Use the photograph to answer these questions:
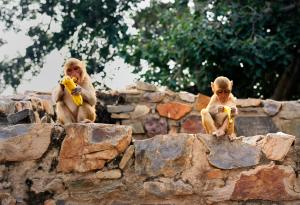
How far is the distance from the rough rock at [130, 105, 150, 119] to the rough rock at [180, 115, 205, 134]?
53cm

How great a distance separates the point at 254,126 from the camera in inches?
251

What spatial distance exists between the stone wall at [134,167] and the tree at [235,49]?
5.56 m

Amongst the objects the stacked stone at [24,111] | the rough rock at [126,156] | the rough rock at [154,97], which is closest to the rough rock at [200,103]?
the rough rock at [154,97]

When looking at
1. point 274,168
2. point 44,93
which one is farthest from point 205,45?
point 274,168

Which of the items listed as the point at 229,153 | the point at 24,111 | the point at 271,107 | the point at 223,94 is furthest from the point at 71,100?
the point at 271,107

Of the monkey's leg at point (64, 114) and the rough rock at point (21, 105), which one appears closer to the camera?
the monkey's leg at point (64, 114)

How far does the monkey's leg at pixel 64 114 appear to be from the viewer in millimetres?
3879

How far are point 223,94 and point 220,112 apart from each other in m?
0.16

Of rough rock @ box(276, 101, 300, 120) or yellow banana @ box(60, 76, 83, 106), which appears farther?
rough rock @ box(276, 101, 300, 120)

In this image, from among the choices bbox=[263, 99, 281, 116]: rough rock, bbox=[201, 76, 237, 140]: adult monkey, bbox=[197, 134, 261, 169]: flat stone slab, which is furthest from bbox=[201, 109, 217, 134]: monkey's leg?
bbox=[263, 99, 281, 116]: rough rock

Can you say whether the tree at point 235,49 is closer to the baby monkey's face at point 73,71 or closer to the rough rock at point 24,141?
the baby monkey's face at point 73,71

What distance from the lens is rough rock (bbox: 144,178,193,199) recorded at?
3.30 m

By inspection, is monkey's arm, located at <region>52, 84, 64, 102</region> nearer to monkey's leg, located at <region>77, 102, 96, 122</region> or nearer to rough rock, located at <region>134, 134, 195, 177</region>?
monkey's leg, located at <region>77, 102, 96, 122</region>

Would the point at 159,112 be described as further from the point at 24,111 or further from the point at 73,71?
the point at 24,111
